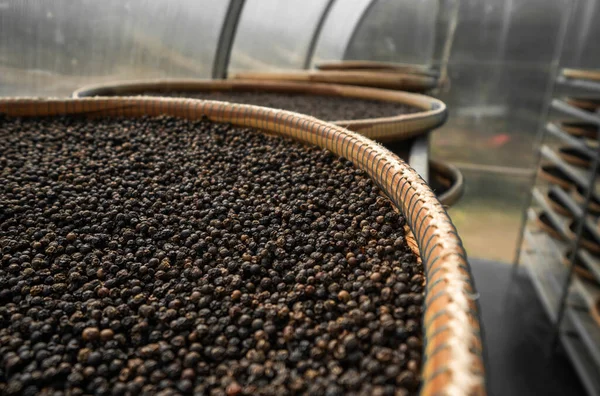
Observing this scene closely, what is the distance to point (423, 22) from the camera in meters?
7.77

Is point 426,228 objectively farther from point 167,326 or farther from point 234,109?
point 234,109

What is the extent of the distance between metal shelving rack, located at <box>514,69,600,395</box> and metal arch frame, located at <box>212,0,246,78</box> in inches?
113

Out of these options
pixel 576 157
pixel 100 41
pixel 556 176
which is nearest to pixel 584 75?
pixel 576 157

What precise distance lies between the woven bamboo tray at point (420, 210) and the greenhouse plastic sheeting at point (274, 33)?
2834 millimetres

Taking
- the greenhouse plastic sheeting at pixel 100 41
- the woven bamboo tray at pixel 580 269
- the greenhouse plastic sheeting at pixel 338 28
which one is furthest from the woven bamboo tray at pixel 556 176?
the greenhouse plastic sheeting at pixel 338 28

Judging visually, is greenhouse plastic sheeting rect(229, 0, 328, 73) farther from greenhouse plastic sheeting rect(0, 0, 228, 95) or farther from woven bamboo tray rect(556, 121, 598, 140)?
woven bamboo tray rect(556, 121, 598, 140)

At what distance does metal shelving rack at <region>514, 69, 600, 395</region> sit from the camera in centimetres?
281

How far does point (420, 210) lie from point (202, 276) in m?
0.46

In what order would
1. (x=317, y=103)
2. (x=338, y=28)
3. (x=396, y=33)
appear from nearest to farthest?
1. (x=317, y=103)
2. (x=338, y=28)
3. (x=396, y=33)

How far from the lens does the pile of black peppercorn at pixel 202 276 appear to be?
0.64m

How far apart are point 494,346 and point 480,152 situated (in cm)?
503

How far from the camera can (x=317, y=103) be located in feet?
8.09

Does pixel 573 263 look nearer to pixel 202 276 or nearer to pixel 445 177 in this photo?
pixel 445 177

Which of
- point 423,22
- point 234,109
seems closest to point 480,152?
point 423,22
